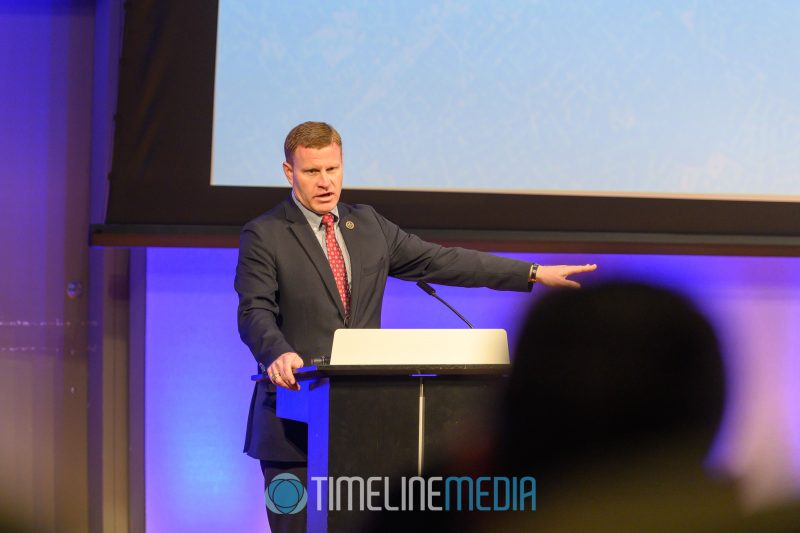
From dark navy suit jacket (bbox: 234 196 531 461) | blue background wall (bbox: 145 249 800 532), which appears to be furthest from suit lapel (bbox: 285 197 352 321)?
blue background wall (bbox: 145 249 800 532)

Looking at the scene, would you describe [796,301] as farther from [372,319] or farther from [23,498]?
[23,498]

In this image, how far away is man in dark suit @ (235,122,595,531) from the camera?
2.48 meters

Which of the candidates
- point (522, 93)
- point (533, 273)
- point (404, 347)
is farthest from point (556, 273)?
point (522, 93)

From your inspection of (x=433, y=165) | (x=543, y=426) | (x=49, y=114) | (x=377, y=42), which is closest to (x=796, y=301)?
(x=433, y=165)

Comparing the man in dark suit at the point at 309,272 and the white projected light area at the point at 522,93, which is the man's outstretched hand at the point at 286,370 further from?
the white projected light area at the point at 522,93

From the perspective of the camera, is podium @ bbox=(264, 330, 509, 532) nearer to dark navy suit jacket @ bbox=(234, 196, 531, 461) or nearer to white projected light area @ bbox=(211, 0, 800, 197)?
dark navy suit jacket @ bbox=(234, 196, 531, 461)

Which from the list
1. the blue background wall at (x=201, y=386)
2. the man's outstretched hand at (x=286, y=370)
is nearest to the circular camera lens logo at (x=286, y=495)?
the man's outstretched hand at (x=286, y=370)

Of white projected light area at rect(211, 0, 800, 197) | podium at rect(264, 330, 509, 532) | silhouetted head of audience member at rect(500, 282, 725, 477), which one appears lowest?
podium at rect(264, 330, 509, 532)

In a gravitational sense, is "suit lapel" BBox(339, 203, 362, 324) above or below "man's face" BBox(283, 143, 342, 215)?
below

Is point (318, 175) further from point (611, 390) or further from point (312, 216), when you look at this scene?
point (611, 390)

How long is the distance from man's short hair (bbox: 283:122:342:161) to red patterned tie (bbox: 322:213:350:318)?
7.8 inches

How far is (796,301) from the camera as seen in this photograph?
4.00 metres

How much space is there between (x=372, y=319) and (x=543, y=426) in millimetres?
1645

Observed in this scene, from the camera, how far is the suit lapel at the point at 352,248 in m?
2.61
